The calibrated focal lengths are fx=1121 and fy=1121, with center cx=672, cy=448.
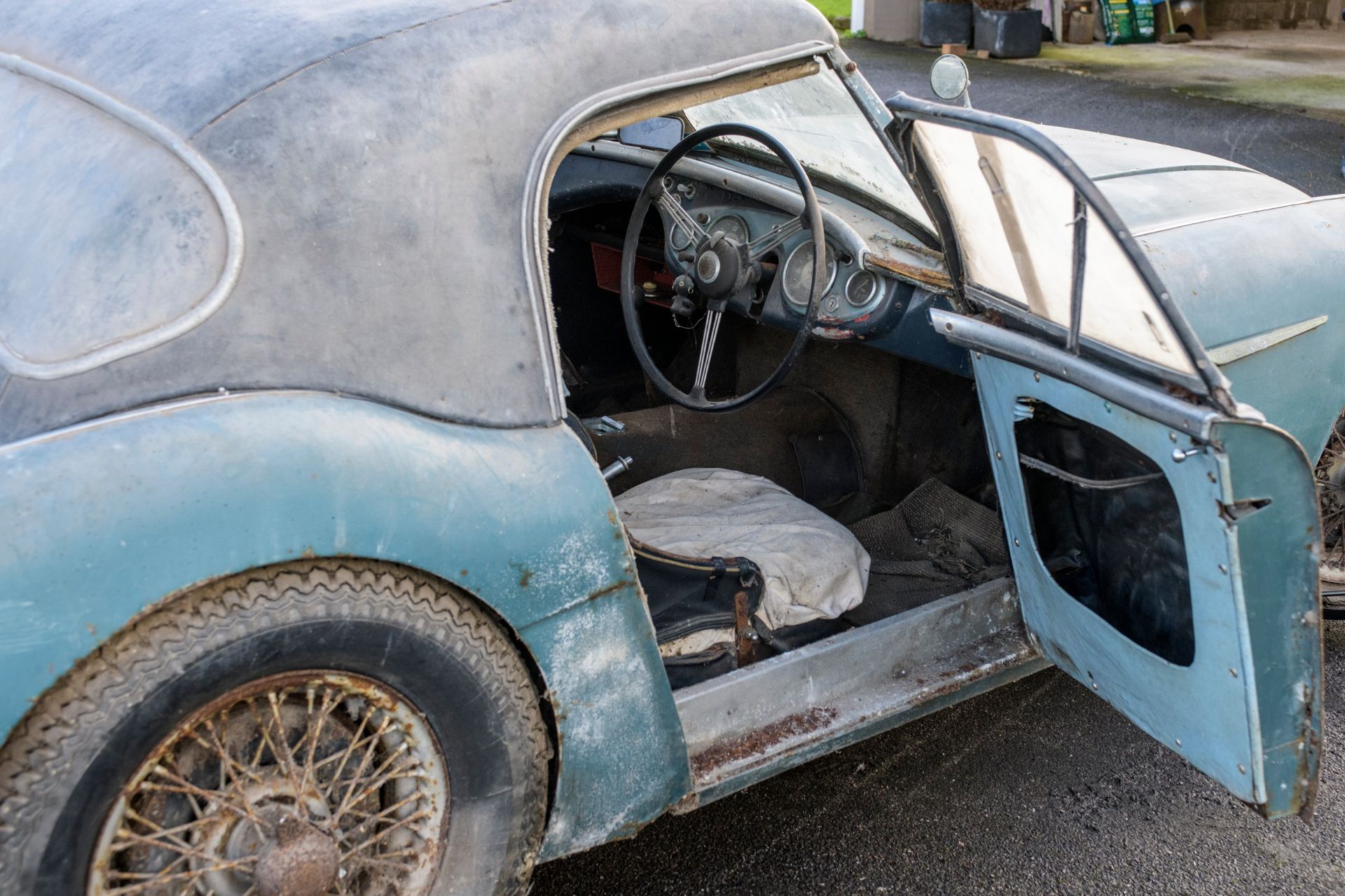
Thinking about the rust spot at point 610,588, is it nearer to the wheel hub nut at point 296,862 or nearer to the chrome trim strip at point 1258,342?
the wheel hub nut at point 296,862

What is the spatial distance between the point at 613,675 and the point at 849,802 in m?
0.98

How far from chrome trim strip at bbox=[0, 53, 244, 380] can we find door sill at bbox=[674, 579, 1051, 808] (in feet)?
3.78

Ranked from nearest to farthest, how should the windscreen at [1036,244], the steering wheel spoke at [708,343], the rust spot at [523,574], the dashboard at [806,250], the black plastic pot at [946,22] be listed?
the rust spot at [523,574] → the windscreen at [1036,244] → the dashboard at [806,250] → the steering wheel spoke at [708,343] → the black plastic pot at [946,22]

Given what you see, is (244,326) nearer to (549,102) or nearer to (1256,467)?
(549,102)

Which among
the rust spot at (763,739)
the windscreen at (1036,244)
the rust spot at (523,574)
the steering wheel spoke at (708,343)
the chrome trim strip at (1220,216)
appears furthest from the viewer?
the steering wheel spoke at (708,343)

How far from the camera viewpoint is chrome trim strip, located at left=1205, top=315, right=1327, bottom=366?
8.11 feet

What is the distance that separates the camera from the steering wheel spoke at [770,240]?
2.88 m

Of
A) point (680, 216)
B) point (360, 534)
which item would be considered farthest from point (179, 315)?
point (680, 216)

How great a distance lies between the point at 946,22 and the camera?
1391 centimetres

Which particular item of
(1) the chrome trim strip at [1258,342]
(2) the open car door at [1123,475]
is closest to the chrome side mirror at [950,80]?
(2) the open car door at [1123,475]

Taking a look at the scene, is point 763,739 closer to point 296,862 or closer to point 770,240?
point 296,862

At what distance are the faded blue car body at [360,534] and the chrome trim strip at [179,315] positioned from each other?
0.10 metres

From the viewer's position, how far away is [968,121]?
2.11m

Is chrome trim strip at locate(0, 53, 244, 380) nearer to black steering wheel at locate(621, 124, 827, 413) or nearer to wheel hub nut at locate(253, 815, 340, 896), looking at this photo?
wheel hub nut at locate(253, 815, 340, 896)
